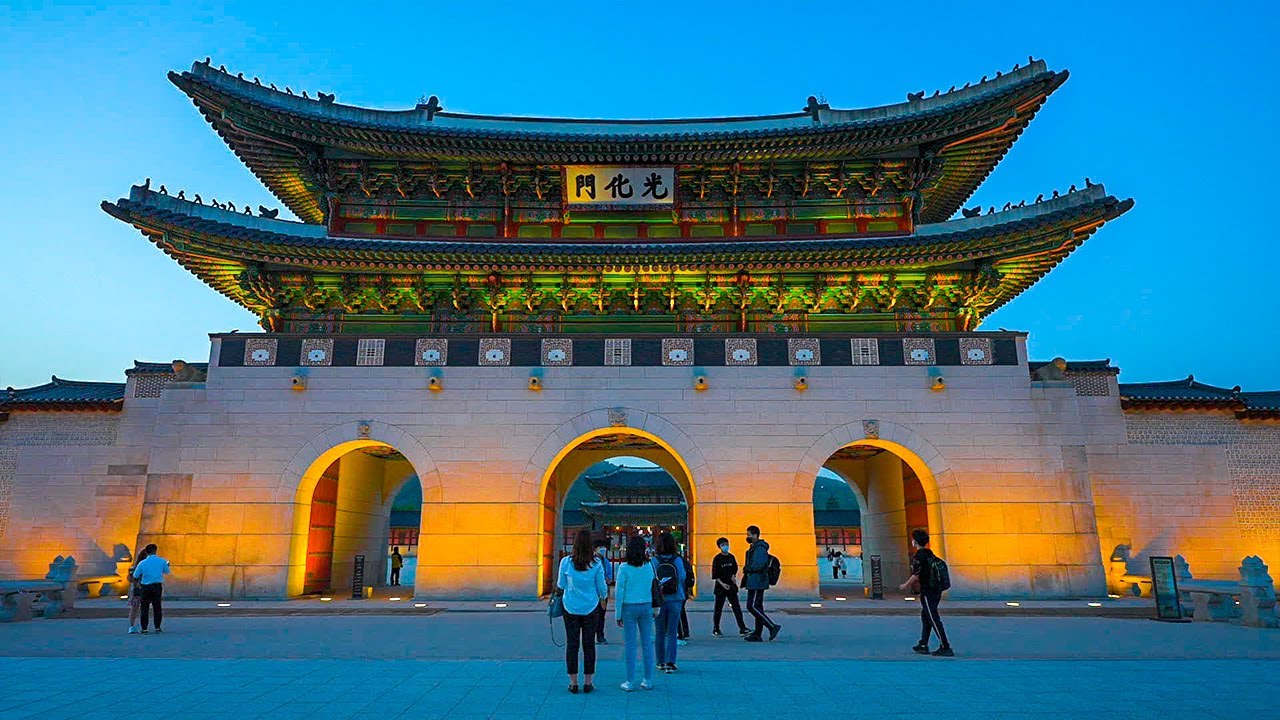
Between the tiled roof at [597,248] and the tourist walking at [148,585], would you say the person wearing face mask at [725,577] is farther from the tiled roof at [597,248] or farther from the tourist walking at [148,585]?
the tourist walking at [148,585]

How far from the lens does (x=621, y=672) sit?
7914mm

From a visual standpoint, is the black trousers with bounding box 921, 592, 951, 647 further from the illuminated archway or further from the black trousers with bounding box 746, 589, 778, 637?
the illuminated archway

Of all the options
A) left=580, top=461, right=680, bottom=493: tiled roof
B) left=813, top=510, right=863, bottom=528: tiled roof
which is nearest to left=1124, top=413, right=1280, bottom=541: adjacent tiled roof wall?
left=580, top=461, right=680, bottom=493: tiled roof

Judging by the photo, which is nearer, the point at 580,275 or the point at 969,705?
the point at 969,705

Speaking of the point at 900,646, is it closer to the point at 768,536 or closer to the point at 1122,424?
the point at 768,536

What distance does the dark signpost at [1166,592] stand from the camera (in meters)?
12.5

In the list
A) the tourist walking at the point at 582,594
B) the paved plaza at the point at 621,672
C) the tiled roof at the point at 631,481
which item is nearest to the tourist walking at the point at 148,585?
the paved plaza at the point at 621,672

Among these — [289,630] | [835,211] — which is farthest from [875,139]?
[289,630]

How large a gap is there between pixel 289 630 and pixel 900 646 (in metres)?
8.77

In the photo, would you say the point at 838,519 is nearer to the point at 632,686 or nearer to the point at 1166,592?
the point at 1166,592

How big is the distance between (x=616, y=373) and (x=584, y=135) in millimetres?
5853

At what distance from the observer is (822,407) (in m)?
16.9

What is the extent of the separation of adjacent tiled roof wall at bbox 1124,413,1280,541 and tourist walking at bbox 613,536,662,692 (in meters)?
16.0

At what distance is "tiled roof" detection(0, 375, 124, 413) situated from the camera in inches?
718
